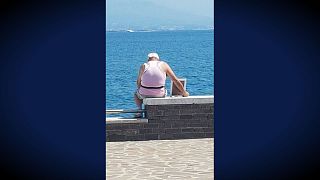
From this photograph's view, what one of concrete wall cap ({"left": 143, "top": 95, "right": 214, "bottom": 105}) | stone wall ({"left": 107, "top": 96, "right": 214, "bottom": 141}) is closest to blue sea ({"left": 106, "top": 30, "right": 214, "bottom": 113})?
stone wall ({"left": 107, "top": 96, "right": 214, "bottom": 141})

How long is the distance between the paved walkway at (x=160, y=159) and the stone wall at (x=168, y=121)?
0.11 meters

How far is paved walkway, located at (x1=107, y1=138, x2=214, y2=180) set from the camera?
10.9 m

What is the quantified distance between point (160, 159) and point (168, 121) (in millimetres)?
1315

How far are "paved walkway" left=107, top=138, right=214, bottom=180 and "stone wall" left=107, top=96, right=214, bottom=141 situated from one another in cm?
11

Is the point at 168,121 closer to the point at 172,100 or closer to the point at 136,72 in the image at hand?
the point at 172,100

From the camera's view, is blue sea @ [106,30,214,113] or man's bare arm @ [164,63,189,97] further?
blue sea @ [106,30,214,113]

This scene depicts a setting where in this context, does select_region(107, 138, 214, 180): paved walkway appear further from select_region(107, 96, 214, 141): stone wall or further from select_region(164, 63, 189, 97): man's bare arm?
select_region(164, 63, 189, 97): man's bare arm

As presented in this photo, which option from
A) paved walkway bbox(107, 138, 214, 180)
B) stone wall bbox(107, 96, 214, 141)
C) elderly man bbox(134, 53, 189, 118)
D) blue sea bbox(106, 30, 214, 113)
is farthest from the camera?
blue sea bbox(106, 30, 214, 113)

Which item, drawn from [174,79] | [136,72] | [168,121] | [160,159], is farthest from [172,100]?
[136,72]

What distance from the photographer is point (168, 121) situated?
13227mm

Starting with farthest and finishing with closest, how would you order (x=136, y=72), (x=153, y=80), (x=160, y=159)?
1. (x=136, y=72)
2. (x=153, y=80)
3. (x=160, y=159)
